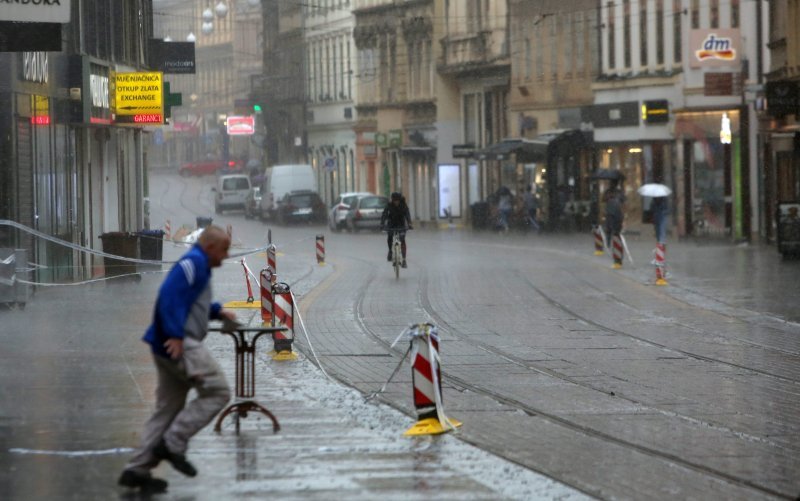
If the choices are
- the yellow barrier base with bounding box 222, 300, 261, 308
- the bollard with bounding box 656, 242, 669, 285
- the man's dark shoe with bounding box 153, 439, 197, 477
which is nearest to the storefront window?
the bollard with bounding box 656, 242, 669, 285

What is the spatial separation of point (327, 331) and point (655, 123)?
1405 inches

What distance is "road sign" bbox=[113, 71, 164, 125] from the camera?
127ft

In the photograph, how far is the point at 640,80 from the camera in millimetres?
57125

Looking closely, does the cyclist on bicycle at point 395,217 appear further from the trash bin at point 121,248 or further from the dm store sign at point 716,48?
the dm store sign at point 716,48

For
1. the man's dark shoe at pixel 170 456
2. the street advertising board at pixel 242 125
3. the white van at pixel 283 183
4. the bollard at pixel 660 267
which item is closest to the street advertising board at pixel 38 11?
the man's dark shoe at pixel 170 456

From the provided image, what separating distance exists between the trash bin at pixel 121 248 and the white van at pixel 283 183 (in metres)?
42.9

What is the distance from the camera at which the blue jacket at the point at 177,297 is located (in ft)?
33.0

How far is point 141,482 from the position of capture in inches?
398

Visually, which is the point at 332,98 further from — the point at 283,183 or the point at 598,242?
the point at 598,242

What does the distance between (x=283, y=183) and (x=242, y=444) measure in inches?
2565

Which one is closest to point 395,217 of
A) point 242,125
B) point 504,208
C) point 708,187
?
point 708,187

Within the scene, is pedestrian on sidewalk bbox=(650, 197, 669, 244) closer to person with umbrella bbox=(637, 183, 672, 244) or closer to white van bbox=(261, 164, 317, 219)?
person with umbrella bbox=(637, 183, 672, 244)

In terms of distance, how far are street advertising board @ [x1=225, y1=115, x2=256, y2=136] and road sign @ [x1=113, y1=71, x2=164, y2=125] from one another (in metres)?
72.0

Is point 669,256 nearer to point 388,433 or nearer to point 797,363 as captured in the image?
point 797,363
